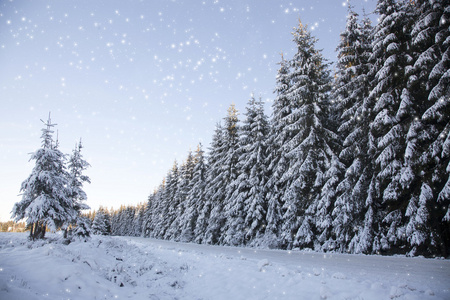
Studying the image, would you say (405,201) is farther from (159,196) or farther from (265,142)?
(159,196)

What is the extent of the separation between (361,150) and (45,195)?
22362 mm

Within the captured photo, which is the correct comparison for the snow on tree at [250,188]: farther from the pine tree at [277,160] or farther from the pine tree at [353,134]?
the pine tree at [353,134]

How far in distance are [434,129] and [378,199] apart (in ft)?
16.0

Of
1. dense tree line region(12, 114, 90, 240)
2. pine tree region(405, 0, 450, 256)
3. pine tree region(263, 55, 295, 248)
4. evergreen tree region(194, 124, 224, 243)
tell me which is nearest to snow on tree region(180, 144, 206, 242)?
evergreen tree region(194, 124, 224, 243)

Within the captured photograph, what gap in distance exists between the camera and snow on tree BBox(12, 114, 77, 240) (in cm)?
1786

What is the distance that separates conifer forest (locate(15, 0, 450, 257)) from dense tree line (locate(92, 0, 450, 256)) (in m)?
0.06

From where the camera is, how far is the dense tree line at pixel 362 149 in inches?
450

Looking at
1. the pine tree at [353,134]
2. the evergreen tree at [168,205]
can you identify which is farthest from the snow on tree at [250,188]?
the evergreen tree at [168,205]

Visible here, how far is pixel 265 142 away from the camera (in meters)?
24.8

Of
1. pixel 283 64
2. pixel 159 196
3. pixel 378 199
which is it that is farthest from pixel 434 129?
pixel 159 196

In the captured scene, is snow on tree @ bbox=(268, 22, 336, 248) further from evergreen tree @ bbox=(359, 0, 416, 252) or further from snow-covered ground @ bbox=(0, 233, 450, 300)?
snow-covered ground @ bbox=(0, 233, 450, 300)

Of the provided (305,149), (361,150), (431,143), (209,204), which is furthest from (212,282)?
(209,204)

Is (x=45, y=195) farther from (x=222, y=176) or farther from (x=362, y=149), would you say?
(x=362, y=149)

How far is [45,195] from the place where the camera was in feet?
60.8
